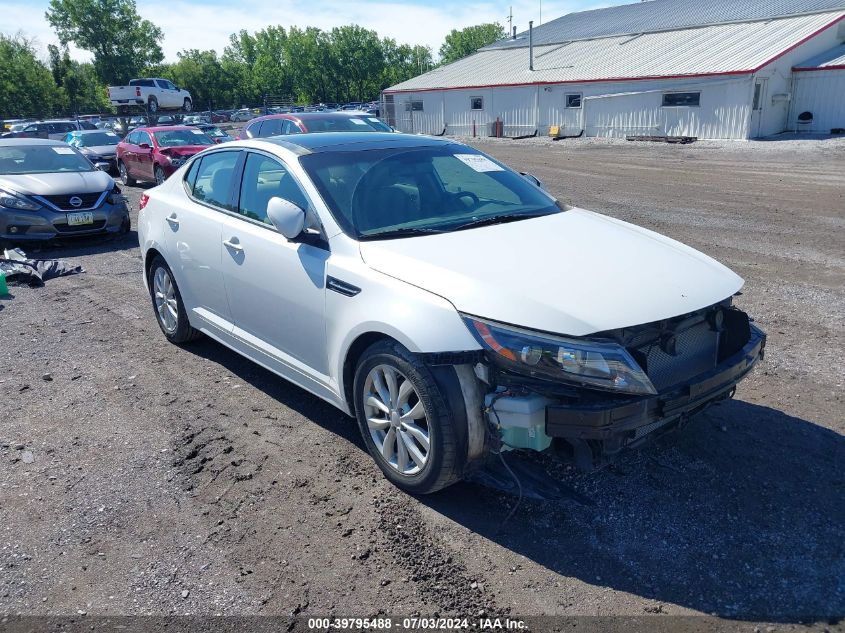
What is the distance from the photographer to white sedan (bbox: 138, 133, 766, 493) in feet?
10.1

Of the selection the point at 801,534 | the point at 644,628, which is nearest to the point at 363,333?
the point at 644,628

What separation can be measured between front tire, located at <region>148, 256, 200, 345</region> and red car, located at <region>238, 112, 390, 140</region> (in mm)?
8935

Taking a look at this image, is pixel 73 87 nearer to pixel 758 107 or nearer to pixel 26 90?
pixel 26 90

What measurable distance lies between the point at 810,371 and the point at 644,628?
3.09 metres

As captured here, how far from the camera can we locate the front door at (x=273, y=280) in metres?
4.00

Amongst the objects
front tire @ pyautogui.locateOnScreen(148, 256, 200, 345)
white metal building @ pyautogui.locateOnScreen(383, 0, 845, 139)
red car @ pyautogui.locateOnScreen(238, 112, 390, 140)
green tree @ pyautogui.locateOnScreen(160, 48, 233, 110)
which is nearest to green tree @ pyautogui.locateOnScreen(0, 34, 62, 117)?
green tree @ pyautogui.locateOnScreen(160, 48, 233, 110)

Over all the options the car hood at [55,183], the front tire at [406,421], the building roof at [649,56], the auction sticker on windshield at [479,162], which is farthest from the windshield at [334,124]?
the building roof at [649,56]

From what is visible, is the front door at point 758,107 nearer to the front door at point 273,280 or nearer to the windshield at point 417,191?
the windshield at point 417,191

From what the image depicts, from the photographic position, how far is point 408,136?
16.6 feet

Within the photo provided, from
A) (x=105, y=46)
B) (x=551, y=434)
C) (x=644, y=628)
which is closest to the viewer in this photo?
(x=644, y=628)

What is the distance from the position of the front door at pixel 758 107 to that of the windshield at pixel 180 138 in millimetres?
20554

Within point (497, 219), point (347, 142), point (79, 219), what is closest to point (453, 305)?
point (497, 219)

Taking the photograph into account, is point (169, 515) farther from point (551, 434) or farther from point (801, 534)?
point (801, 534)

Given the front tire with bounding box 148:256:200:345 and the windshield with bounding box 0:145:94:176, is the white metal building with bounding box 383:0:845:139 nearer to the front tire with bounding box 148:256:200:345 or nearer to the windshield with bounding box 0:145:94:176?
the windshield with bounding box 0:145:94:176
